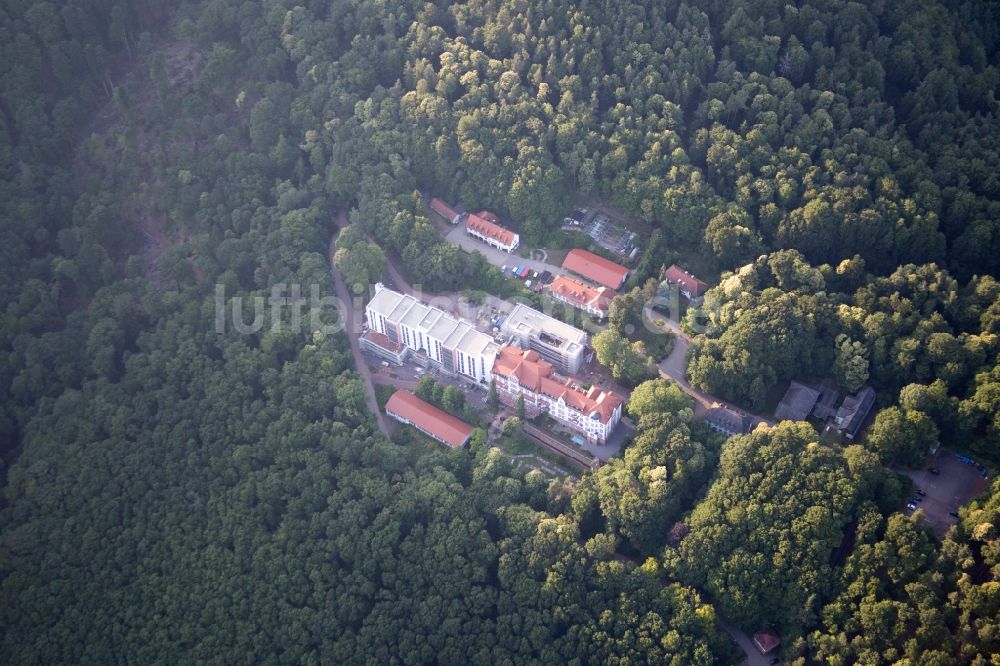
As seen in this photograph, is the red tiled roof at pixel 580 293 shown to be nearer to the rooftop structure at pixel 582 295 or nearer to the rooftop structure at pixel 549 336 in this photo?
the rooftop structure at pixel 582 295

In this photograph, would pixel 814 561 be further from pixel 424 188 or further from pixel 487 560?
pixel 424 188

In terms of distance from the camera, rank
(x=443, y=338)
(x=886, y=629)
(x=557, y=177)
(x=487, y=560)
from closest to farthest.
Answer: (x=886, y=629) → (x=487, y=560) → (x=443, y=338) → (x=557, y=177)

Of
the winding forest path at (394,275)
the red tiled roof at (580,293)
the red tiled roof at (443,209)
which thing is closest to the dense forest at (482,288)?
the red tiled roof at (443,209)

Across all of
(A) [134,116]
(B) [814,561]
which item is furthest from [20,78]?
(B) [814,561]

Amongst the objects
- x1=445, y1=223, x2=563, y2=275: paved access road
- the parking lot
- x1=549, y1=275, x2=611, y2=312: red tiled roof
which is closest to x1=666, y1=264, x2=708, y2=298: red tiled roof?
x1=549, y1=275, x2=611, y2=312: red tiled roof

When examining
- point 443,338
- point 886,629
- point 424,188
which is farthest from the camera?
point 424,188

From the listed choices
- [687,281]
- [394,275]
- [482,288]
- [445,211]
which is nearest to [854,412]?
[687,281]
